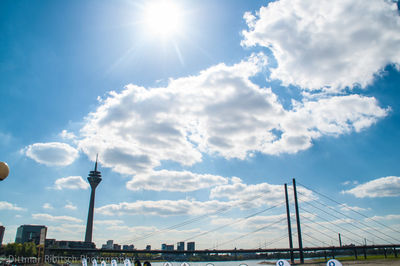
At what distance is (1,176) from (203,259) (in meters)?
148

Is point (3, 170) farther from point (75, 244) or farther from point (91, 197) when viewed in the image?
point (91, 197)

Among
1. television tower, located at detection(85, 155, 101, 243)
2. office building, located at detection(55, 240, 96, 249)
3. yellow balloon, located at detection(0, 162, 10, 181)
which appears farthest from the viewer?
television tower, located at detection(85, 155, 101, 243)

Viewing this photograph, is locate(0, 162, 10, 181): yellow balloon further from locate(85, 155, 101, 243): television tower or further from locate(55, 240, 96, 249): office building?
locate(85, 155, 101, 243): television tower

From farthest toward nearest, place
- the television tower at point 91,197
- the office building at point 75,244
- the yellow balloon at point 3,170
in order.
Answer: the television tower at point 91,197 → the office building at point 75,244 → the yellow balloon at point 3,170

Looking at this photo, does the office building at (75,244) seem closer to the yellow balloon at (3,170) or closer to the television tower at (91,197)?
the television tower at (91,197)

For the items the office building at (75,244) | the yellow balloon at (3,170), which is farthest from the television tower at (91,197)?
the yellow balloon at (3,170)

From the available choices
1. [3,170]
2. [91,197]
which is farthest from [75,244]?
[3,170]

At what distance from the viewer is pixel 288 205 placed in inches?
2206

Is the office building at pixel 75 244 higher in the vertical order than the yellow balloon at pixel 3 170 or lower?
lower

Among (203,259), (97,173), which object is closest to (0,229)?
(97,173)

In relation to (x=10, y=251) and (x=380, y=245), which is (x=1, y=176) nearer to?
(x=380, y=245)

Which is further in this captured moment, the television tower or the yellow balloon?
the television tower

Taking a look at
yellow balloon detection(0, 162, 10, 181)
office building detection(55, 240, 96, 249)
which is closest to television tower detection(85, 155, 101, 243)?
office building detection(55, 240, 96, 249)

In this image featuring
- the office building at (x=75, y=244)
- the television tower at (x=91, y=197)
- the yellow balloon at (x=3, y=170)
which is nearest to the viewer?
the yellow balloon at (x=3, y=170)
